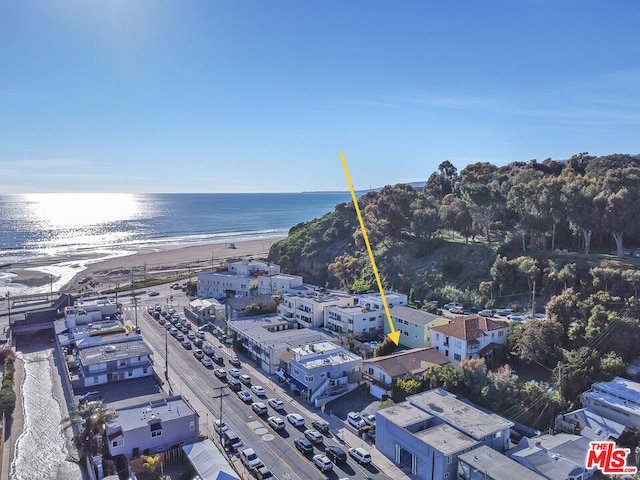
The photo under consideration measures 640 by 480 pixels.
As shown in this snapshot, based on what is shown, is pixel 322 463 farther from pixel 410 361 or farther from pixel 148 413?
pixel 410 361

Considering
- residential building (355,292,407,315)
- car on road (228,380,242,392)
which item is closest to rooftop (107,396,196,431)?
car on road (228,380,242,392)

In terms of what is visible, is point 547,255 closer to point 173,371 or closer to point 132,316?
point 173,371

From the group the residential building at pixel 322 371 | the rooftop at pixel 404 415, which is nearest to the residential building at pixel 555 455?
the rooftop at pixel 404 415

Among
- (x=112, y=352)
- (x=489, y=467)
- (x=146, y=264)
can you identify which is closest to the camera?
(x=489, y=467)

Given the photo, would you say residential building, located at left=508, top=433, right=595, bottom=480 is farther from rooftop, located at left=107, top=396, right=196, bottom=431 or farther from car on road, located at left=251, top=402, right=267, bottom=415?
rooftop, located at left=107, top=396, right=196, bottom=431

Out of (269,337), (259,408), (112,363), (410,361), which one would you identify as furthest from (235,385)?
(410,361)
